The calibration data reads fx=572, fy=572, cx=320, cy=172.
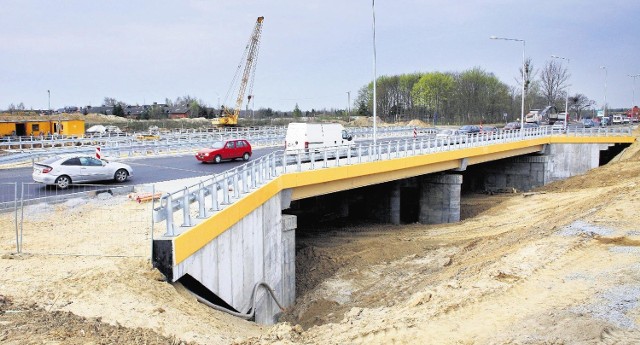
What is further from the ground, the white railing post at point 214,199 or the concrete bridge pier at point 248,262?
the white railing post at point 214,199

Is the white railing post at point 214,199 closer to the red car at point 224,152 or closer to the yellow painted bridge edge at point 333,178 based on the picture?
the yellow painted bridge edge at point 333,178

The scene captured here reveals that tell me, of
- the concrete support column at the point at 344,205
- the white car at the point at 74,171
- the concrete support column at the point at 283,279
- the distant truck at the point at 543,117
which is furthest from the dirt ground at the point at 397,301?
the distant truck at the point at 543,117

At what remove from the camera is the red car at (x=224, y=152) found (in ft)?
108

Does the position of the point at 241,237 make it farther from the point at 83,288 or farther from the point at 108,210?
the point at 83,288

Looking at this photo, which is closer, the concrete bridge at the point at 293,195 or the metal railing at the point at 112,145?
the concrete bridge at the point at 293,195

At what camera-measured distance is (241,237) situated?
623 inches

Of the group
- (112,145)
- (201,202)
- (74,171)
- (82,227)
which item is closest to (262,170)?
(201,202)

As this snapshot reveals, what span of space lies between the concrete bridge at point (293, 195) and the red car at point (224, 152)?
4.78 meters

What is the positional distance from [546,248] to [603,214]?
5.86 m

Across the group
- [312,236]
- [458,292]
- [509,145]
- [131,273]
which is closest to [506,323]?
[458,292]

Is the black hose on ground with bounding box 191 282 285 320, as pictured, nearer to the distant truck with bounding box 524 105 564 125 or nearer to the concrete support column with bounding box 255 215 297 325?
the concrete support column with bounding box 255 215 297 325

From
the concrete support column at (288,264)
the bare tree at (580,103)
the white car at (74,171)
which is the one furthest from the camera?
the bare tree at (580,103)

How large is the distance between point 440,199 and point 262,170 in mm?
17950

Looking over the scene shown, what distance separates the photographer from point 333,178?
79.2ft
